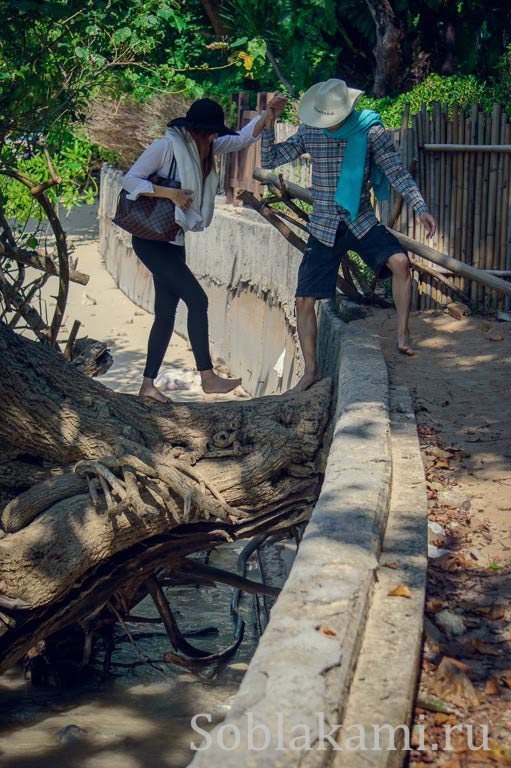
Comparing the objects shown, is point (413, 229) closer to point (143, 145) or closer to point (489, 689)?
point (489, 689)

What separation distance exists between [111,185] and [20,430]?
14.4 metres

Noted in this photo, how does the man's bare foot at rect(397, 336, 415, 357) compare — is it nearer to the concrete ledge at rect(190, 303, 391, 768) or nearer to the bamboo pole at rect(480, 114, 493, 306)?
the bamboo pole at rect(480, 114, 493, 306)

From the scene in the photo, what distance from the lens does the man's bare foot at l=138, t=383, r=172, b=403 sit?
558 centimetres

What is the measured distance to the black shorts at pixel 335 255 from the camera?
592 cm

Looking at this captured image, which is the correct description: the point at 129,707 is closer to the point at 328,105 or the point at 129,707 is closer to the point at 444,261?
the point at 328,105

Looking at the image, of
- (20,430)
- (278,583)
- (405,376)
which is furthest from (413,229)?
(20,430)

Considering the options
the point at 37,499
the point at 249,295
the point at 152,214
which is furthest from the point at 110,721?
the point at 249,295

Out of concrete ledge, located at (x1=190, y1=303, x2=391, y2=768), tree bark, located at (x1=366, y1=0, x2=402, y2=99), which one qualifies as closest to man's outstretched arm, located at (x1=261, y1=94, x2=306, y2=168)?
concrete ledge, located at (x1=190, y1=303, x2=391, y2=768)

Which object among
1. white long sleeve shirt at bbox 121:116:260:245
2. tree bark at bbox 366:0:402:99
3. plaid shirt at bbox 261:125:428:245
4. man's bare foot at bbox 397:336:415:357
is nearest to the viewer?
white long sleeve shirt at bbox 121:116:260:245

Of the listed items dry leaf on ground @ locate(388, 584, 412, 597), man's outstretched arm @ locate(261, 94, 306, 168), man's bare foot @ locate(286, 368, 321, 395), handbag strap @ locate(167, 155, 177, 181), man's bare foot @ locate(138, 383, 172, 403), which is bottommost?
dry leaf on ground @ locate(388, 584, 412, 597)

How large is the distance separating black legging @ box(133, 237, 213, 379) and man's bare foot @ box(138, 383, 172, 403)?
0.14 m

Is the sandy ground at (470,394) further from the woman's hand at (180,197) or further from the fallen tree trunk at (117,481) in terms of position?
the woman's hand at (180,197)

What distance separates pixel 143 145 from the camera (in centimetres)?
1808

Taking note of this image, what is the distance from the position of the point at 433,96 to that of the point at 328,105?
322 inches
